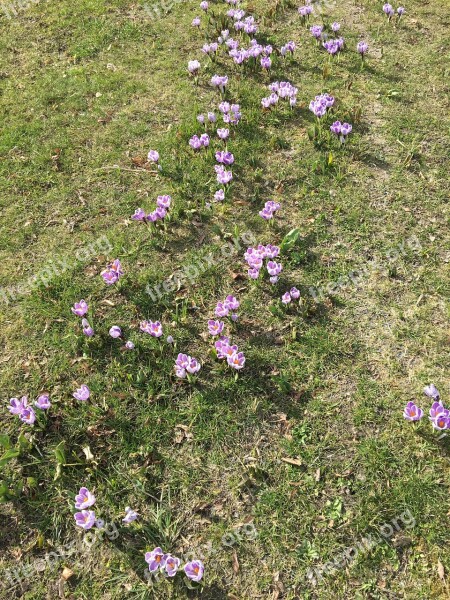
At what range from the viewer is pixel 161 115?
670 centimetres

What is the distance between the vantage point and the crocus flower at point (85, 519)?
138 inches

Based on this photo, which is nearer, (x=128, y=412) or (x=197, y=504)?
(x=197, y=504)

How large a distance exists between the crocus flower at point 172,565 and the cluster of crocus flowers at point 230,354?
1518 mm

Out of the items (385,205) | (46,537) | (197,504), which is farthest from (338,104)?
(46,537)

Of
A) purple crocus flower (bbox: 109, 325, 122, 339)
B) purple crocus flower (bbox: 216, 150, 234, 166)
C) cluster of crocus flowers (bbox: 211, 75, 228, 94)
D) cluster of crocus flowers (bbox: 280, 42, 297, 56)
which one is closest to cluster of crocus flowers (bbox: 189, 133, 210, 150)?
purple crocus flower (bbox: 216, 150, 234, 166)

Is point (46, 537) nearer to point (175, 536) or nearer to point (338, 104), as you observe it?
point (175, 536)

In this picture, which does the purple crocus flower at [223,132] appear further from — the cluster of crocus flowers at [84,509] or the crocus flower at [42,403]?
the cluster of crocus flowers at [84,509]

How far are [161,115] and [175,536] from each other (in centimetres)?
525

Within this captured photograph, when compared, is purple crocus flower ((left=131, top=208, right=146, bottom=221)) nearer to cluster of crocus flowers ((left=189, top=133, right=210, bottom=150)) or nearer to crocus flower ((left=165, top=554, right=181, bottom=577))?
cluster of crocus flowers ((left=189, top=133, right=210, bottom=150))

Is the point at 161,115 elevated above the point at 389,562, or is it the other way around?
the point at 161,115

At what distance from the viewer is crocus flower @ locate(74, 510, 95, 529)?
11.5ft

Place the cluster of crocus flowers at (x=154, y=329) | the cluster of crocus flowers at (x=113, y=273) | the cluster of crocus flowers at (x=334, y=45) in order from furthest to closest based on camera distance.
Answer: the cluster of crocus flowers at (x=334, y=45)
the cluster of crocus flowers at (x=113, y=273)
the cluster of crocus flowers at (x=154, y=329)

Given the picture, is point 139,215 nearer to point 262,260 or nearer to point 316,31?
point 262,260

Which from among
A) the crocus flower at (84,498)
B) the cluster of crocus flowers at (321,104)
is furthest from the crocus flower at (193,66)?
the crocus flower at (84,498)
